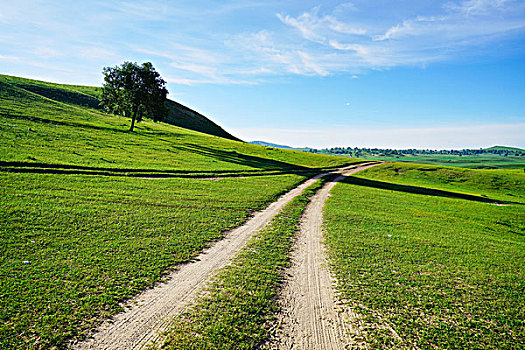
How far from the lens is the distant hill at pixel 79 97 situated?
79000 millimetres

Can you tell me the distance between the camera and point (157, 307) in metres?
8.83

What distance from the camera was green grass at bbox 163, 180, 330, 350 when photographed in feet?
24.6

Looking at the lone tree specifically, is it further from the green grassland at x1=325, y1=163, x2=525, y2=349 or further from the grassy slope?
the green grassland at x1=325, y1=163, x2=525, y2=349

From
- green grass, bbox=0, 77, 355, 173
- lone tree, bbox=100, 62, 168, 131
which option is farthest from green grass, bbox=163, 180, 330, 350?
lone tree, bbox=100, 62, 168, 131

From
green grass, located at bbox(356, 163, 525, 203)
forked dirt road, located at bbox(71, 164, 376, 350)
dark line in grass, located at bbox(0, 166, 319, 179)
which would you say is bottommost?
forked dirt road, located at bbox(71, 164, 376, 350)

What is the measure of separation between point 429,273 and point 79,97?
11255 cm

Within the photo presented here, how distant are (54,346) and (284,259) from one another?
9411mm

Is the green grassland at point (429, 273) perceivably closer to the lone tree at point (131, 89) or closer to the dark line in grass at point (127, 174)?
the dark line in grass at point (127, 174)

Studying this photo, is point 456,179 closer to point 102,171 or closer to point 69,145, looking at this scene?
point 102,171

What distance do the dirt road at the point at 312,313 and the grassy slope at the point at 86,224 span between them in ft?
17.7

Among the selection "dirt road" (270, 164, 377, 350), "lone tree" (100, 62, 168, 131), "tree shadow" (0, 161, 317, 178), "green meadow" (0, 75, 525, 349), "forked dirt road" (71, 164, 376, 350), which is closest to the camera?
"forked dirt road" (71, 164, 376, 350)

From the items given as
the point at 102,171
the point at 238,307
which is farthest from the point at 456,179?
the point at 102,171

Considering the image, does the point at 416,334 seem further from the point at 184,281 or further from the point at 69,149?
the point at 69,149

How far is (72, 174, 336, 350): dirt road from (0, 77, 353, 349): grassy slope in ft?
1.71
